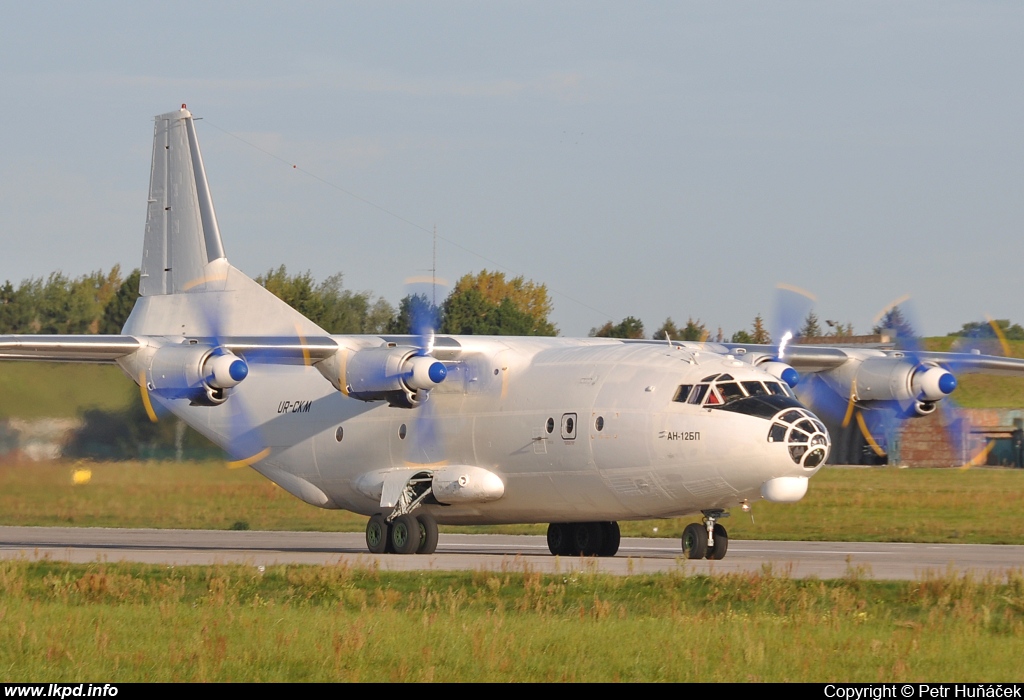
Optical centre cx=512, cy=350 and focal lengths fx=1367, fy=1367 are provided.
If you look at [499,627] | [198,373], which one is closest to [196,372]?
[198,373]

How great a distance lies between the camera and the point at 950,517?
3588 cm

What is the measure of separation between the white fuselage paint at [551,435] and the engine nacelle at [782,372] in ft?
5.89

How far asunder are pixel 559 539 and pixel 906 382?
7019mm

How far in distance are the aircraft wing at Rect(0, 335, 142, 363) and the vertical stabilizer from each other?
522 cm

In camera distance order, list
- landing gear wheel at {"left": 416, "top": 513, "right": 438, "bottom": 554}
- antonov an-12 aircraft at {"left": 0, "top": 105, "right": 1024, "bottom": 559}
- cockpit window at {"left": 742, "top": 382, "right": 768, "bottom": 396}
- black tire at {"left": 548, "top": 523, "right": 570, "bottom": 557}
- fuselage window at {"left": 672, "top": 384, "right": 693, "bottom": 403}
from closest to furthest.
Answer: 1. antonov an-12 aircraft at {"left": 0, "top": 105, "right": 1024, "bottom": 559}
2. cockpit window at {"left": 742, "top": 382, "right": 768, "bottom": 396}
3. fuselage window at {"left": 672, "top": 384, "right": 693, "bottom": 403}
4. landing gear wheel at {"left": 416, "top": 513, "right": 438, "bottom": 554}
5. black tire at {"left": 548, "top": 523, "right": 570, "bottom": 557}

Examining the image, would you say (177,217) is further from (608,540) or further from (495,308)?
(495,308)

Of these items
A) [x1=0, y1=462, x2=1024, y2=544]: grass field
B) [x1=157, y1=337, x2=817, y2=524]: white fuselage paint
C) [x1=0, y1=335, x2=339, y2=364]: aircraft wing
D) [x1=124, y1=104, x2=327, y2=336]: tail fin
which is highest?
[x1=124, y1=104, x2=327, y2=336]: tail fin

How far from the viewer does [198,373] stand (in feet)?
74.5

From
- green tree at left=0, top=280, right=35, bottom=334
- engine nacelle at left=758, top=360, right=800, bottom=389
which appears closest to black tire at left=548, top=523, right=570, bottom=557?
engine nacelle at left=758, top=360, right=800, bottom=389

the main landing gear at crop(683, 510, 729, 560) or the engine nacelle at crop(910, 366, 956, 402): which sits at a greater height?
the engine nacelle at crop(910, 366, 956, 402)

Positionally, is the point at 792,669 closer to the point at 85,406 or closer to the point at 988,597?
the point at 988,597

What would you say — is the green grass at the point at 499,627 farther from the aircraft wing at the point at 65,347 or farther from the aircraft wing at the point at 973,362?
the aircraft wing at the point at 973,362

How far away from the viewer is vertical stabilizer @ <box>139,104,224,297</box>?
29.4 meters

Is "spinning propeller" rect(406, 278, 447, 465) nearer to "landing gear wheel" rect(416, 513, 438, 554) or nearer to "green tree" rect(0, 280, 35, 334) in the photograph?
"landing gear wheel" rect(416, 513, 438, 554)
